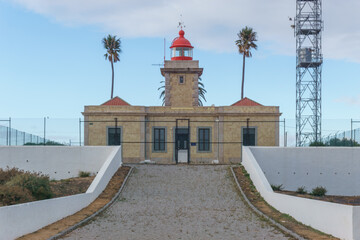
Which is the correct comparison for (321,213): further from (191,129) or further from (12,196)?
(191,129)

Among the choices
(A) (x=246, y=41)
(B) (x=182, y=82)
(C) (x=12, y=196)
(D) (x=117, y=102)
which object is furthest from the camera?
(A) (x=246, y=41)

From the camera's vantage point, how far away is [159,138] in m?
36.0

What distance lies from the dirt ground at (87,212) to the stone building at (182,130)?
5.55 meters

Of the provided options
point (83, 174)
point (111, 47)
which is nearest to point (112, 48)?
point (111, 47)

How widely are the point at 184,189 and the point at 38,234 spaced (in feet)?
35.2

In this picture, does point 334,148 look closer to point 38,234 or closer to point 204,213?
point 204,213

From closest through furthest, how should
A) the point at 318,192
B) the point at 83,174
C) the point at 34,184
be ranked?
the point at 34,184 → the point at 83,174 → the point at 318,192

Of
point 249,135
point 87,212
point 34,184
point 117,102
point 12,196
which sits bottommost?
point 87,212

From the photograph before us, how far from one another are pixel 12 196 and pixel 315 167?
19.6 m

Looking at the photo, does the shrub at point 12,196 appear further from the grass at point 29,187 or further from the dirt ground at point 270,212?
the dirt ground at point 270,212

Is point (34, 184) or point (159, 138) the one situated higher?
point (159, 138)

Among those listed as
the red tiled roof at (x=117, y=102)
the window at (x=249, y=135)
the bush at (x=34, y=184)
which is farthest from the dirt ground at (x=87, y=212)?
the window at (x=249, y=135)

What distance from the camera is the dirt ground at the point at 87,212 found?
1528cm

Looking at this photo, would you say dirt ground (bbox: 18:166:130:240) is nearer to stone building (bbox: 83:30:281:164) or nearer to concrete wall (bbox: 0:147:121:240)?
concrete wall (bbox: 0:147:121:240)
